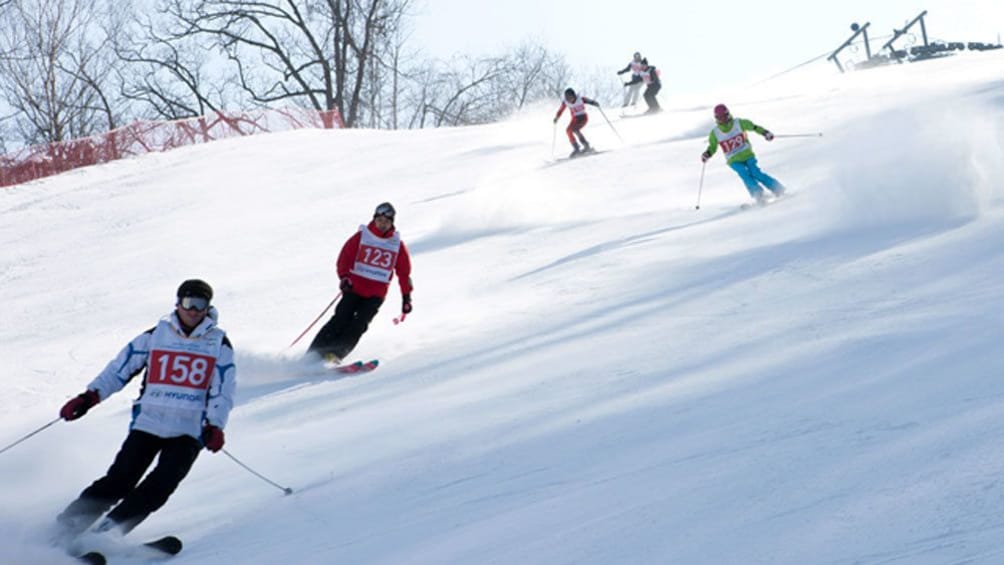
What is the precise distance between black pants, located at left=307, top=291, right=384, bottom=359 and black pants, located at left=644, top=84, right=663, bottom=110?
2019 centimetres

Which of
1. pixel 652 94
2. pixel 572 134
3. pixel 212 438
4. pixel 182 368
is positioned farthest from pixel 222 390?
pixel 652 94

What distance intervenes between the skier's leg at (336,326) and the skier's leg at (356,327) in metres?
0.02

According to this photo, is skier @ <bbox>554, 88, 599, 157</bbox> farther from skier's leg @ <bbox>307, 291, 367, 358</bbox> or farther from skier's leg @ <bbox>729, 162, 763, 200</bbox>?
skier's leg @ <bbox>307, 291, 367, 358</bbox>

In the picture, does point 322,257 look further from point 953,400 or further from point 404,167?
point 953,400

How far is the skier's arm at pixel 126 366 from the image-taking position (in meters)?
5.49

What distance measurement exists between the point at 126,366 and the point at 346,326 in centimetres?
344

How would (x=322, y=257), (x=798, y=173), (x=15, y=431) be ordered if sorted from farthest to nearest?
(x=798, y=173) → (x=322, y=257) → (x=15, y=431)

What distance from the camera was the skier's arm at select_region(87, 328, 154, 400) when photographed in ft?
18.0

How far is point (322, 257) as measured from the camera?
49.2 ft

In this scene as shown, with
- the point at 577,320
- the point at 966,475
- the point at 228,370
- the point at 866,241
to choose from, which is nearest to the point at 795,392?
the point at 966,475

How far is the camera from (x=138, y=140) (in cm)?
2816

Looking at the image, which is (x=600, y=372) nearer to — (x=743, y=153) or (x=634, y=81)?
(x=743, y=153)

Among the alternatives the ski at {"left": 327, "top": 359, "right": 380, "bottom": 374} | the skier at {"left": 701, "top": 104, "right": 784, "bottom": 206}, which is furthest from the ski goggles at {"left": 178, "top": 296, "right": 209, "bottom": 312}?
the skier at {"left": 701, "top": 104, "right": 784, "bottom": 206}

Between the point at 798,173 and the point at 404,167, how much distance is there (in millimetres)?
9125
